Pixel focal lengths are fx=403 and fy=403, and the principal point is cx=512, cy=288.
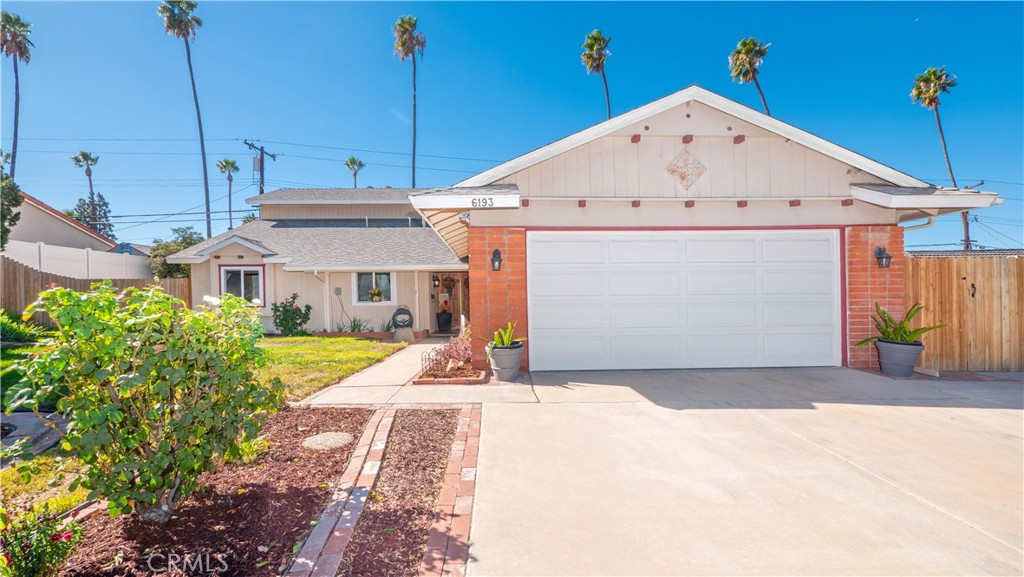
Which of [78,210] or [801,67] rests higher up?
[78,210]

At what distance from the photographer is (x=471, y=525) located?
2.55 m

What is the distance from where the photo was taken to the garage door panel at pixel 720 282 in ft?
23.0

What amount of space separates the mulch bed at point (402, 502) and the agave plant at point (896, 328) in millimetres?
7211

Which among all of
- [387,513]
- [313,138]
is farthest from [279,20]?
[313,138]

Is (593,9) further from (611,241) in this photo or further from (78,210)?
(78,210)

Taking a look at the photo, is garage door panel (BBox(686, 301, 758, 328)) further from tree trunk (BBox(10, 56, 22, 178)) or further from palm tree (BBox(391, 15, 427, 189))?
tree trunk (BBox(10, 56, 22, 178))

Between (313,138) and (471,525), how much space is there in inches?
1226

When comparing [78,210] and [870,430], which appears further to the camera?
[78,210]

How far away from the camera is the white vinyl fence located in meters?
14.4

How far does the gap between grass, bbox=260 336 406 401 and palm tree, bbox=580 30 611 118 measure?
2065cm

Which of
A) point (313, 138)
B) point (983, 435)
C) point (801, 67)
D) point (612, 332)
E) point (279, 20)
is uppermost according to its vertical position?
point (313, 138)

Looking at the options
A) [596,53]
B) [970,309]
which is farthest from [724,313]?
[596,53]

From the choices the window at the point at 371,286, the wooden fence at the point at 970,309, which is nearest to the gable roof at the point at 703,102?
the wooden fence at the point at 970,309

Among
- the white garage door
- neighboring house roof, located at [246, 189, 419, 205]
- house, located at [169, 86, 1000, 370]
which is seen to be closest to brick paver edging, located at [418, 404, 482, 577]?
house, located at [169, 86, 1000, 370]
